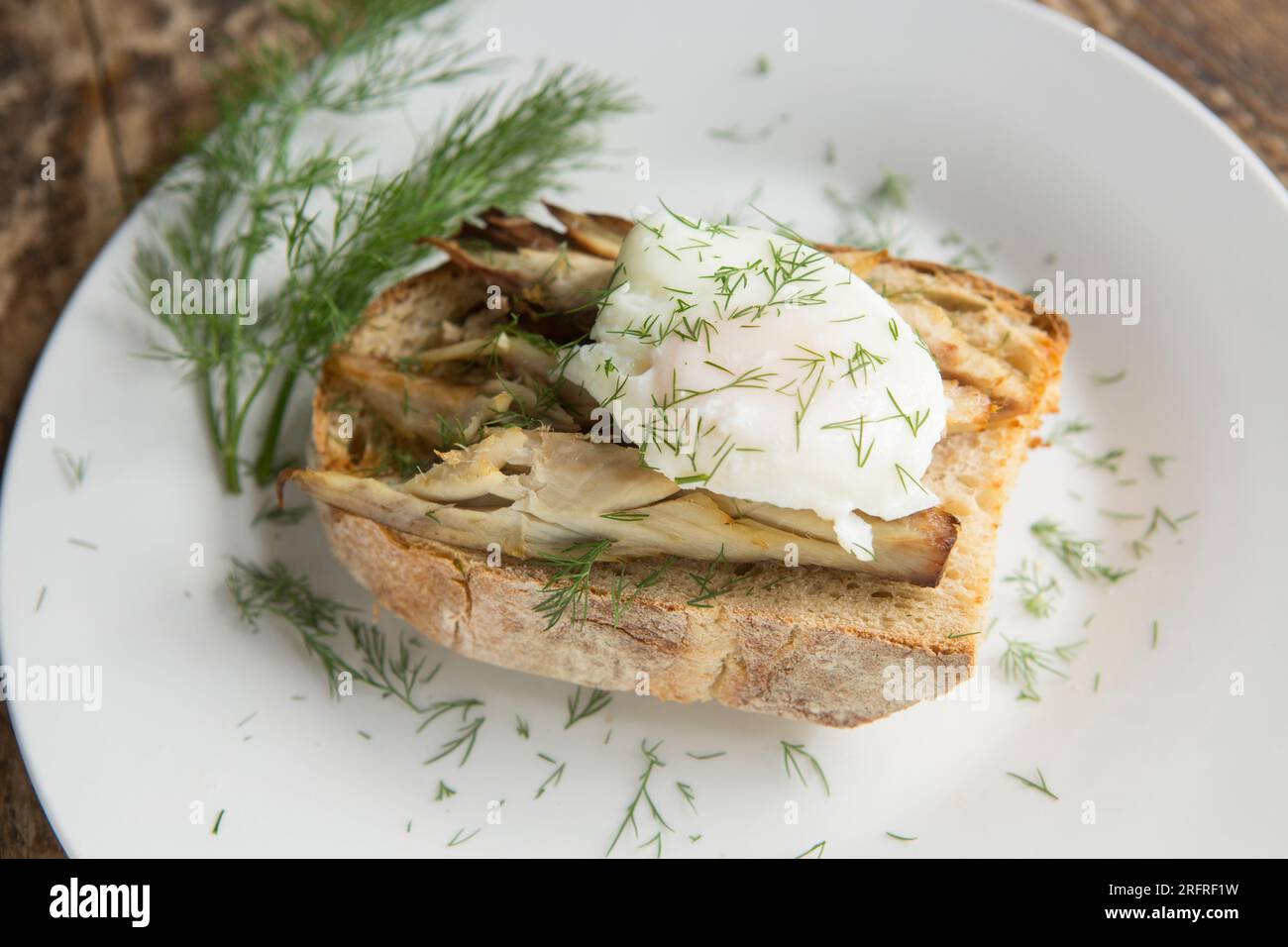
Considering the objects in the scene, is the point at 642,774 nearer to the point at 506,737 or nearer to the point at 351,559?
the point at 506,737

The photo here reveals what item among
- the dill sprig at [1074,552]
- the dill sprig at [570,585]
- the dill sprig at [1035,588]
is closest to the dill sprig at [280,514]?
the dill sprig at [570,585]

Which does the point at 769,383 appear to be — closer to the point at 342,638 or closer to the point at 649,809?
the point at 649,809

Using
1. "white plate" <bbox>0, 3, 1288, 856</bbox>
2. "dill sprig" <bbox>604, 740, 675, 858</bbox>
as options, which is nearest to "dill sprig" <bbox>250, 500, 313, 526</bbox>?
"white plate" <bbox>0, 3, 1288, 856</bbox>

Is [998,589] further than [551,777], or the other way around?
[998,589]

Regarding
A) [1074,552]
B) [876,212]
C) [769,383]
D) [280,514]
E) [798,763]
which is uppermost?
[876,212]

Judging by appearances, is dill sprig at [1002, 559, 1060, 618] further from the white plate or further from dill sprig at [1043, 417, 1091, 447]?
dill sprig at [1043, 417, 1091, 447]

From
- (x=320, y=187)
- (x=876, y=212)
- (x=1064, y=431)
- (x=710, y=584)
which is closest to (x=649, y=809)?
(x=710, y=584)
